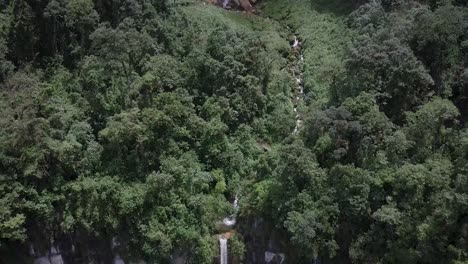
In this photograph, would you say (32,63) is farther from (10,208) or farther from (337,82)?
(337,82)

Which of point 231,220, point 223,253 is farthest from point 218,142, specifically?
point 223,253

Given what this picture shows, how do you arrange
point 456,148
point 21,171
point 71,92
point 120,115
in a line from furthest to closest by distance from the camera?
1. point 71,92
2. point 120,115
3. point 21,171
4. point 456,148

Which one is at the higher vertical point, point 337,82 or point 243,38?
point 243,38

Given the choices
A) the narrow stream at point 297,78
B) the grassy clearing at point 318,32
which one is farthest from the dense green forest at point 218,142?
the narrow stream at point 297,78

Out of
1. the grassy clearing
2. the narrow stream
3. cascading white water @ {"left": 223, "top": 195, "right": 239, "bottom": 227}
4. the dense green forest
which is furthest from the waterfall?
the grassy clearing

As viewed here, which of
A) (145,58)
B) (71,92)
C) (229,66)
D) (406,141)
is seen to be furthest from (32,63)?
(406,141)

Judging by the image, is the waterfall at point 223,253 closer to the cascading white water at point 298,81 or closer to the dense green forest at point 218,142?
the dense green forest at point 218,142
